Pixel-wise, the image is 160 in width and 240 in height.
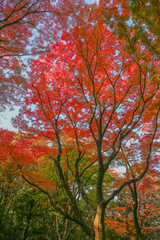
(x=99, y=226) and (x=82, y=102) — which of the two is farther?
(x=82, y=102)

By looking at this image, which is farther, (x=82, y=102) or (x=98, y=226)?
(x=82, y=102)

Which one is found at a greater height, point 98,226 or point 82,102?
point 82,102

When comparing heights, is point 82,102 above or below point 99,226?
above

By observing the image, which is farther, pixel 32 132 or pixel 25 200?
pixel 25 200

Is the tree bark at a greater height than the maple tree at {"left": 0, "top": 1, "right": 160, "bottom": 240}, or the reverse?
the maple tree at {"left": 0, "top": 1, "right": 160, "bottom": 240}

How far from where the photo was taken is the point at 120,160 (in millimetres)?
8008

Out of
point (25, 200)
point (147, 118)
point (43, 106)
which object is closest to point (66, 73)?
point (43, 106)

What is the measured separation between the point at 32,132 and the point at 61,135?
4.77 feet

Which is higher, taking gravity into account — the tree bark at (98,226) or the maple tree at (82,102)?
the maple tree at (82,102)

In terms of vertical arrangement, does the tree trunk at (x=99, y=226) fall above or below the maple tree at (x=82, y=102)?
below

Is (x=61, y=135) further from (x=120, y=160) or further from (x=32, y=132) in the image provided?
(x=120, y=160)

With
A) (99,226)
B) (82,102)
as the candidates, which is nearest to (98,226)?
(99,226)

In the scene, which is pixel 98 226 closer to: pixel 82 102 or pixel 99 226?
pixel 99 226

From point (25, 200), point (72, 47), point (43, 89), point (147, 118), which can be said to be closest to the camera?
point (72, 47)
